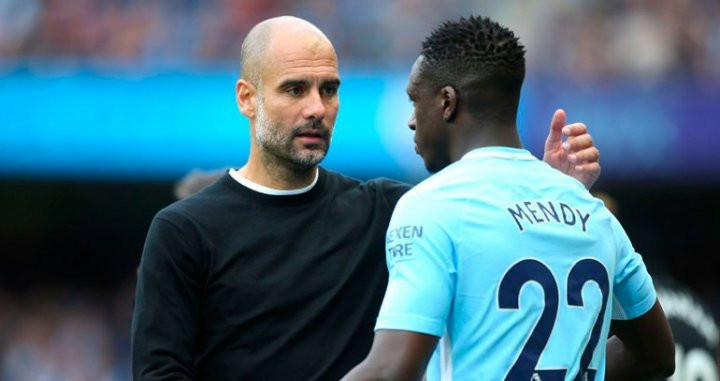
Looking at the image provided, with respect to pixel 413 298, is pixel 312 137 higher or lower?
higher

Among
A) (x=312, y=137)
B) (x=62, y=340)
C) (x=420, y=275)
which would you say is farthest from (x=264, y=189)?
(x=62, y=340)

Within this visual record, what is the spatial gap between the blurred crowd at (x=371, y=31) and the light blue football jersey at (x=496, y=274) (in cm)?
769

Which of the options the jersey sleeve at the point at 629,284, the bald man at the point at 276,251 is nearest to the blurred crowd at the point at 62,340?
the bald man at the point at 276,251

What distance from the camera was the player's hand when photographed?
12.8 ft

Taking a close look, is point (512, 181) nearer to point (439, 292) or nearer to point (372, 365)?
point (439, 292)

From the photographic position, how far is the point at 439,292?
10.8 feet

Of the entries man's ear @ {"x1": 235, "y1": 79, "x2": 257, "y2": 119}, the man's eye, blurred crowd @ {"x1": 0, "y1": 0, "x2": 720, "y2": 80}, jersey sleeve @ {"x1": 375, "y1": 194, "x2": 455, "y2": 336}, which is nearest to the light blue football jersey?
jersey sleeve @ {"x1": 375, "y1": 194, "x2": 455, "y2": 336}

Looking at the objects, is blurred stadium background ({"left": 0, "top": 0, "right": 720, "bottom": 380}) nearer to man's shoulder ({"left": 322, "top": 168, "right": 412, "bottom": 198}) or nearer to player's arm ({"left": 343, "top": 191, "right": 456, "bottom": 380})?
man's shoulder ({"left": 322, "top": 168, "right": 412, "bottom": 198})

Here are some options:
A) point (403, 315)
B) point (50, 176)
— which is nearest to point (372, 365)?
point (403, 315)

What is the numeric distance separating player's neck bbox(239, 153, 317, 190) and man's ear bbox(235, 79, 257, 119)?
16 centimetres

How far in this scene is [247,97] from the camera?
4.32 metres

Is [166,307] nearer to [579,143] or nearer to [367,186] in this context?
[367,186]

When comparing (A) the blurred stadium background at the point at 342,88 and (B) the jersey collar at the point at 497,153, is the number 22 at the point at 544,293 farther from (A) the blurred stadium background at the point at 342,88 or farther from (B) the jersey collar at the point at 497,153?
(A) the blurred stadium background at the point at 342,88

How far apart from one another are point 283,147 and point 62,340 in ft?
31.3
